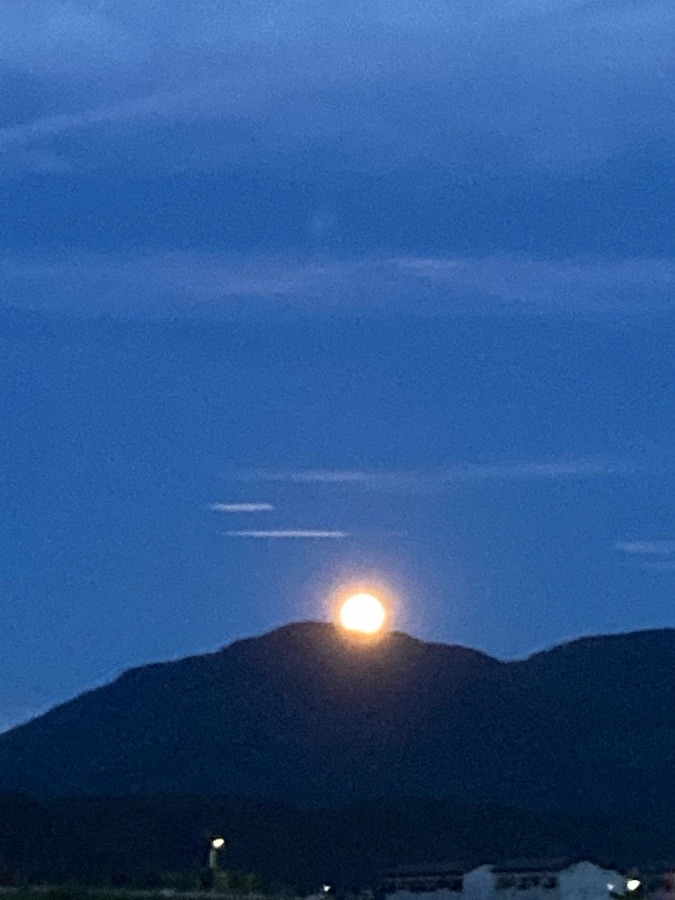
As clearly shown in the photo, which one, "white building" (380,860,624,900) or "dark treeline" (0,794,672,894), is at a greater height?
"dark treeline" (0,794,672,894)

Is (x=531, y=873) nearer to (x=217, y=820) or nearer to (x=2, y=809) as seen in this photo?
(x=2, y=809)

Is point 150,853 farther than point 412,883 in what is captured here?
Yes

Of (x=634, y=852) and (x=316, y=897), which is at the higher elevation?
(x=634, y=852)

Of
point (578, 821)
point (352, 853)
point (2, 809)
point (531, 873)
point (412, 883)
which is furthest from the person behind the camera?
point (578, 821)

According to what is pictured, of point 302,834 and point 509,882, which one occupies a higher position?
point 302,834

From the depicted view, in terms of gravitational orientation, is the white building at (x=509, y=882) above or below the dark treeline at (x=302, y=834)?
below

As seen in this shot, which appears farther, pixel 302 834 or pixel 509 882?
pixel 302 834

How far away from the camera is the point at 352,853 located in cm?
16862

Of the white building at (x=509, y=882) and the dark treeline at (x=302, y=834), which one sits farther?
the dark treeline at (x=302, y=834)

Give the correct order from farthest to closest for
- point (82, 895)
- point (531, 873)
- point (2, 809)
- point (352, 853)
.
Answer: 1. point (352, 853)
2. point (2, 809)
3. point (531, 873)
4. point (82, 895)

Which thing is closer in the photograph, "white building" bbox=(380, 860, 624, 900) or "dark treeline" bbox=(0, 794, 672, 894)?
"white building" bbox=(380, 860, 624, 900)

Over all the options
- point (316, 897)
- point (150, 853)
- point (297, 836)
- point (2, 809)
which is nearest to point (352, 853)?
point (297, 836)

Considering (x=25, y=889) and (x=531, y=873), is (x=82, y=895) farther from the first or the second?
(x=531, y=873)

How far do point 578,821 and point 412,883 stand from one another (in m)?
80.1
